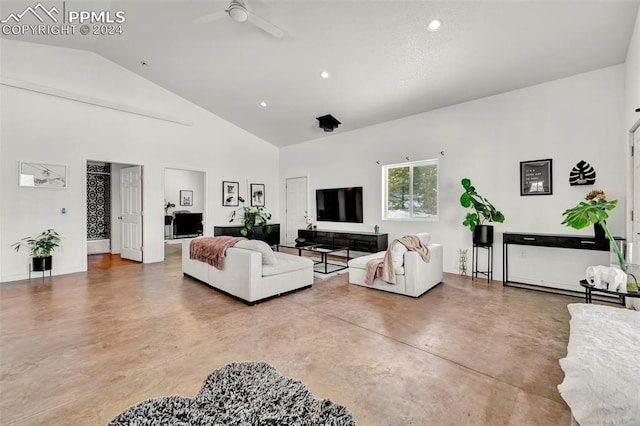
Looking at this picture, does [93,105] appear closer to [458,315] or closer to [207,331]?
[207,331]

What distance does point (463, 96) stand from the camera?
4836 mm

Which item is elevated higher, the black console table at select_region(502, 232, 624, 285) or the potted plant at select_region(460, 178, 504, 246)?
the potted plant at select_region(460, 178, 504, 246)

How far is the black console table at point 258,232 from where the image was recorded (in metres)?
7.32

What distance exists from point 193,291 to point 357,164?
4.44 meters

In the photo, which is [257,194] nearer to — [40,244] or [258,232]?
[258,232]

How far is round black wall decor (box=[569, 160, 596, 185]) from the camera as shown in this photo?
392 cm

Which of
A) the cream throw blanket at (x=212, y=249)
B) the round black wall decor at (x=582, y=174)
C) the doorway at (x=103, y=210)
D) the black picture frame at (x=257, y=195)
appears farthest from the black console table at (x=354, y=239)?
the doorway at (x=103, y=210)

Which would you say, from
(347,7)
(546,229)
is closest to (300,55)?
(347,7)

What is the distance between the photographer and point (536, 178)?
171 inches

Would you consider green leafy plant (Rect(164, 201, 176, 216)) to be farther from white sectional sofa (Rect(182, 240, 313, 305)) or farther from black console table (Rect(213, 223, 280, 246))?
white sectional sofa (Rect(182, 240, 313, 305))

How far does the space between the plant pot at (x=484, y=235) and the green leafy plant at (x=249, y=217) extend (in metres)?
5.28

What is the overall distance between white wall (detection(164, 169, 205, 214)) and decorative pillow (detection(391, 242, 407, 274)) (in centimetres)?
802

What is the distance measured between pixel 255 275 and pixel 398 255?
6.36 feet

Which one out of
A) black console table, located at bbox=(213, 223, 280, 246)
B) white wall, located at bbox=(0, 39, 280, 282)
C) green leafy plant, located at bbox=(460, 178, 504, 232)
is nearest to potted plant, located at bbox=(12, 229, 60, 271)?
white wall, located at bbox=(0, 39, 280, 282)
